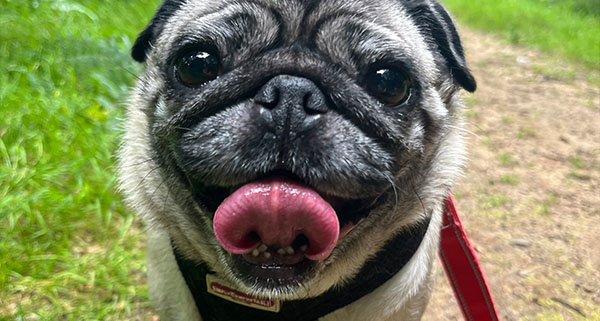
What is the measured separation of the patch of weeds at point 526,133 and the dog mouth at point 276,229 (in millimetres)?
3752

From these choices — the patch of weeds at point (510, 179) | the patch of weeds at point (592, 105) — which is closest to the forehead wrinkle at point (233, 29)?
the patch of weeds at point (510, 179)

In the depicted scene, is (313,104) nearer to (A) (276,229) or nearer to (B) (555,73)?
(A) (276,229)

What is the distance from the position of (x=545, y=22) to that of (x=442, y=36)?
306 inches

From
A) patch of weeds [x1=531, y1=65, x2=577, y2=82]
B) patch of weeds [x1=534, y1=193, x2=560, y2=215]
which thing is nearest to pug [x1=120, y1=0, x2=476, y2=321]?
patch of weeds [x1=534, y1=193, x2=560, y2=215]

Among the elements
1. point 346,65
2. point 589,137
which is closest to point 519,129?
point 589,137

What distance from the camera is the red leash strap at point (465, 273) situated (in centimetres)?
210

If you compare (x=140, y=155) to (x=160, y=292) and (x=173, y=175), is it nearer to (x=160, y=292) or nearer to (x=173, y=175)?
(x=173, y=175)

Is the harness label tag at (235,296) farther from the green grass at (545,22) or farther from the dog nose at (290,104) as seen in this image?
the green grass at (545,22)

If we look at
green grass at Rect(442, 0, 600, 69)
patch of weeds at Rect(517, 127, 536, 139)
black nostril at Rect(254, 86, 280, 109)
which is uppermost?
black nostril at Rect(254, 86, 280, 109)

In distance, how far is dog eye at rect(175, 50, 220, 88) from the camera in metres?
1.52

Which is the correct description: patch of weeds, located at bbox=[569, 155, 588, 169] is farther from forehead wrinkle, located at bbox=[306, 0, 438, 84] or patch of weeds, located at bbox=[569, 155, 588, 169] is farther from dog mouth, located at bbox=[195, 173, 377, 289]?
dog mouth, located at bbox=[195, 173, 377, 289]

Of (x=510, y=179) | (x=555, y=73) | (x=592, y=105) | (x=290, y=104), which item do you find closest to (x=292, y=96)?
(x=290, y=104)

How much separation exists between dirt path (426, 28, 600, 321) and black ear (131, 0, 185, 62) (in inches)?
79.1

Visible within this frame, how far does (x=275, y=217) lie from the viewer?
1281mm
